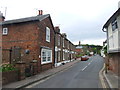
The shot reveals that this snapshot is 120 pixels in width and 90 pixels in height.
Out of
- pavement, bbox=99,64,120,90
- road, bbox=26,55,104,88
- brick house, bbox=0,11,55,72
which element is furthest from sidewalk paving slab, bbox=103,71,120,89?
brick house, bbox=0,11,55,72

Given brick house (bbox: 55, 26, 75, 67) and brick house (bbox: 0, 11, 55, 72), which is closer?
brick house (bbox: 0, 11, 55, 72)

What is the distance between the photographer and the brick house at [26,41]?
47.8ft

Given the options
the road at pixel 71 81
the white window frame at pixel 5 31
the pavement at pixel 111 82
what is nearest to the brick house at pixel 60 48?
the white window frame at pixel 5 31

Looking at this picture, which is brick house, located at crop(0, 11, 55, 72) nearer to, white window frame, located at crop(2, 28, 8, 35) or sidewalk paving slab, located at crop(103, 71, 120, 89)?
white window frame, located at crop(2, 28, 8, 35)

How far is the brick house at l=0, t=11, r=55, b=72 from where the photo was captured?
14.6 m

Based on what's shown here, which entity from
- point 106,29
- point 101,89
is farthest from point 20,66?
point 106,29

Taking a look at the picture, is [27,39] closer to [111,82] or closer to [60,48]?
[111,82]

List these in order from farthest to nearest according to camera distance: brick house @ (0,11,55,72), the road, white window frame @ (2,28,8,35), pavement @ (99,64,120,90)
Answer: white window frame @ (2,28,8,35)
brick house @ (0,11,55,72)
the road
pavement @ (99,64,120,90)

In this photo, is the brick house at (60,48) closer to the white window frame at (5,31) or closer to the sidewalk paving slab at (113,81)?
the white window frame at (5,31)

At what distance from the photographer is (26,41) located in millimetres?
15070

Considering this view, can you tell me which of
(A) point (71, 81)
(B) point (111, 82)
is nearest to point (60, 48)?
(A) point (71, 81)

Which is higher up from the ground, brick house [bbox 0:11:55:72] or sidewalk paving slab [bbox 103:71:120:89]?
brick house [bbox 0:11:55:72]

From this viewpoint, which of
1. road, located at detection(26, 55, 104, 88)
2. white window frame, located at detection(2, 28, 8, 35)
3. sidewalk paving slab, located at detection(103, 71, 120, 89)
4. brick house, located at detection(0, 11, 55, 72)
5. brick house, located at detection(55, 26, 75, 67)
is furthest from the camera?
brick house, located at detection(55, 26, 75, 67)

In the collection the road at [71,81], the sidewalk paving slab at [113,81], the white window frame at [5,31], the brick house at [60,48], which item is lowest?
the road at [71,81]
